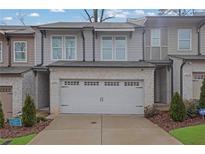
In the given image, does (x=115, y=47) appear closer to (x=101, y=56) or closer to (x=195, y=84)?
(x=101, y=56)

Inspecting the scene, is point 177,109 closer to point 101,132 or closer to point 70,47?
point 101,132

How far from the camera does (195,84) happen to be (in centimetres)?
1460

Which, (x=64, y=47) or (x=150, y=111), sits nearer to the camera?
(x=150, y=111)

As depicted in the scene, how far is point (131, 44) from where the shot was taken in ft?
56.4

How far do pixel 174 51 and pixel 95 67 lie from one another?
12.9 ft

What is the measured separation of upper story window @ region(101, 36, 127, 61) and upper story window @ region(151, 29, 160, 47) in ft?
4.64

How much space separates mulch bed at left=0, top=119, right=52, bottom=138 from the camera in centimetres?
1173

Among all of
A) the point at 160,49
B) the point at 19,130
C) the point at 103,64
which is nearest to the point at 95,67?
the point at 103,64

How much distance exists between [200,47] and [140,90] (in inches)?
140

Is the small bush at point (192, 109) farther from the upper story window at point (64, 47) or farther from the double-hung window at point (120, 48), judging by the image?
the upper story window at point (64, 47)

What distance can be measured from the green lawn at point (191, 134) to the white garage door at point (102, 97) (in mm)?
4002

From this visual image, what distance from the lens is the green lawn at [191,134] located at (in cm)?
1025
